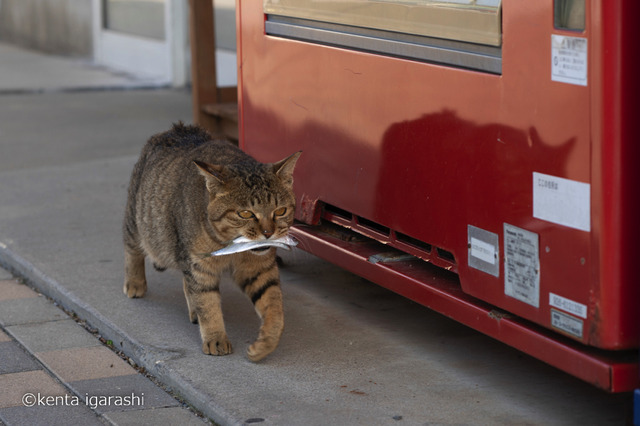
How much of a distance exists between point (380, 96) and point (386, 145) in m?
0.20

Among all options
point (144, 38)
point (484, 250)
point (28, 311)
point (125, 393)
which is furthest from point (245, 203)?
point (144, 38)

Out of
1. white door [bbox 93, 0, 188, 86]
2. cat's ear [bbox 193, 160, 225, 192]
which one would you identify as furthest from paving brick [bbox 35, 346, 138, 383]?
white door [bbox 93, 0, 188, 86]

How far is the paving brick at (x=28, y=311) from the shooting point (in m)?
4.64

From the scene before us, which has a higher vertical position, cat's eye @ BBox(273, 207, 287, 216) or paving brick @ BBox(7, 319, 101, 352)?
cat's eye @ BBox(273, 207, 287, 216)

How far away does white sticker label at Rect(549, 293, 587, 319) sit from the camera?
294 cm

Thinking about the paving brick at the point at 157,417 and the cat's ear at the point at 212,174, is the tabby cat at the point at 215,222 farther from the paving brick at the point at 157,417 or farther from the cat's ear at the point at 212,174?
the paving brick at the point at 157,417

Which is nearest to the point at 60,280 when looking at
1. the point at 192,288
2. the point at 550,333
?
the point at 192,288

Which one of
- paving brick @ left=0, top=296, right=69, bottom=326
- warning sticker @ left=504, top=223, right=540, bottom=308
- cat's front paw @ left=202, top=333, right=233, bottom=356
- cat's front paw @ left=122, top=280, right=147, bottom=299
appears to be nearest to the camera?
warning sticker @ left=504, top=223, right=540, bottom=308

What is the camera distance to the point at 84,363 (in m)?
4.05

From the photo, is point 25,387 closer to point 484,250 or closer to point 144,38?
point 484,250

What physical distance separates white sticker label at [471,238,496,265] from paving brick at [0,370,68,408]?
1.69 metres

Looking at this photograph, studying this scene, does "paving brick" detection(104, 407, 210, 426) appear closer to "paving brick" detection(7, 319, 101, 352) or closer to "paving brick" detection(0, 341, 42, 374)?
"paving brick" detection(0, 341, 42, 374)

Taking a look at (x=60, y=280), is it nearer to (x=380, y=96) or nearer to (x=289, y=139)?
(x=289, y=139)

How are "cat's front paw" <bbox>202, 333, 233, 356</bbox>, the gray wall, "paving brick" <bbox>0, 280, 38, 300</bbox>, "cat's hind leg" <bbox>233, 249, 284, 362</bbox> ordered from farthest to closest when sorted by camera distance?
the gray wall → "paving brick" <bbox>0, 280, 38, 300</bbox> → "cat's front paw" <bbox>202, 333, 233, 356</bbox> → "cat's hind leg" <bbox>233, 249, 284, 362</bbox>
